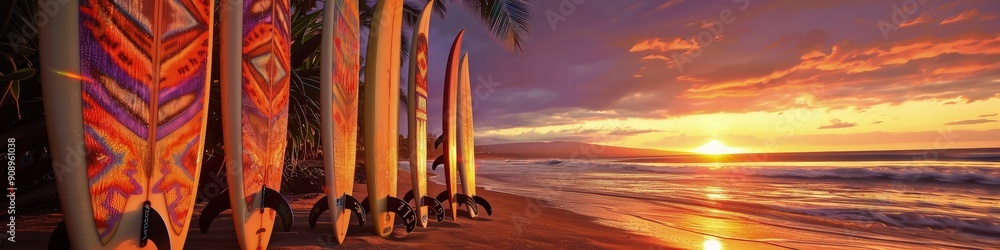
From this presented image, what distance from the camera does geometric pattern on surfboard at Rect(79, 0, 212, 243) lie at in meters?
1.88

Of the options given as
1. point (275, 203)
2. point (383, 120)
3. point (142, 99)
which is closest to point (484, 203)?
point (383, 120)

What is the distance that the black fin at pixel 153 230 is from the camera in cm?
205

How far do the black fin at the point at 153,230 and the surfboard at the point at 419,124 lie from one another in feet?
6.44

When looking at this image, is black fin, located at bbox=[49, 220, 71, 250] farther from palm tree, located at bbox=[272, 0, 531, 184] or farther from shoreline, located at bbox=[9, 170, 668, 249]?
palm tree, located at bbox=[272, 0, 531, 184]

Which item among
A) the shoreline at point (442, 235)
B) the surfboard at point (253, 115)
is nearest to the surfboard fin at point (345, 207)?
the shoreline at point (442, 235)

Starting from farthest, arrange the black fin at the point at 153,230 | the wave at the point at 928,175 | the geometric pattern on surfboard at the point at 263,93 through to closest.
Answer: the wave at the point at 928,175 < the geometric pattern on surfboard at the point at 263,93 < the black fin at the point at 153,230

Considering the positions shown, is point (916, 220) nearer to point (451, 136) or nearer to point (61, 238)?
point (451, 136)

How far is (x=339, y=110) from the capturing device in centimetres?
321

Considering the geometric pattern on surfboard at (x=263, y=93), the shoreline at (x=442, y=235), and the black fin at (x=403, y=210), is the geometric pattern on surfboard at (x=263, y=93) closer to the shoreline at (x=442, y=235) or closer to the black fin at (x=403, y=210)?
the shoreline at (x=442, y=235)

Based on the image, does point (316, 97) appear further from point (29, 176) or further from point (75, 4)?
point (75, 4)

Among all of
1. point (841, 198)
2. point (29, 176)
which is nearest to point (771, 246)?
point (29, 176)

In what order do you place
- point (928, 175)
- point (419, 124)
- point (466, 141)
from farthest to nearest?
1. point (928, 175)
2. point (466, 141)
3. point (419, 124)

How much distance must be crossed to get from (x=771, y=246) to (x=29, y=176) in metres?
4.95

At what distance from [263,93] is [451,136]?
207 centimetres
